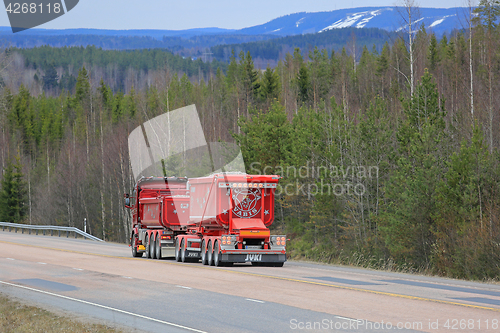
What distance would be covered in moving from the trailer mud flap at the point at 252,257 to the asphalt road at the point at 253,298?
1.25 feet

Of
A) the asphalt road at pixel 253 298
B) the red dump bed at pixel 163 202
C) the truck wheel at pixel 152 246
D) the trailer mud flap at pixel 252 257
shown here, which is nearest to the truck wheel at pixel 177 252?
the red dump bed at pixel 163 202

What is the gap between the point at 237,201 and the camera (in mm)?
A: 22547

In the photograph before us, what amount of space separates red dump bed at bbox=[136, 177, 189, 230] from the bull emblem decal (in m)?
3.77

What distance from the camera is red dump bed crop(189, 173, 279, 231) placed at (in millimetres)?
22438

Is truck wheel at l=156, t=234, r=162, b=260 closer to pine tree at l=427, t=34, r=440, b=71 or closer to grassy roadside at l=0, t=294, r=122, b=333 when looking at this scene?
grassy roadside at l=0, t=294, r=122, b=333

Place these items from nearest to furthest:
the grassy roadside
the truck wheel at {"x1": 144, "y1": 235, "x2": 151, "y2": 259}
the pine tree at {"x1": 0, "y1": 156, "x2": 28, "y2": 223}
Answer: the grassy roadside → the truck wheel at {"x1": 144, "y1": 235, "x2": 151, "y2": 259} → the pine tree at {"x1": 0, "y1": 156, "x2": 28, "y2": 223}

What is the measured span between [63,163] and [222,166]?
6484 cm

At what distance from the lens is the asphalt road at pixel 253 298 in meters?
10.8

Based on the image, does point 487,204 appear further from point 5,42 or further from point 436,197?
Answer: point 5,42

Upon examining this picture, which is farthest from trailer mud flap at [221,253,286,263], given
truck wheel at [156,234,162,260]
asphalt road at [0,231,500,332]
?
truck wheel at [156,234,162,260]

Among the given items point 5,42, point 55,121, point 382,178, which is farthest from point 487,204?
point 55,121

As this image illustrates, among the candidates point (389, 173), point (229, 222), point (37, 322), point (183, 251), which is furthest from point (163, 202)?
point (37, 322)

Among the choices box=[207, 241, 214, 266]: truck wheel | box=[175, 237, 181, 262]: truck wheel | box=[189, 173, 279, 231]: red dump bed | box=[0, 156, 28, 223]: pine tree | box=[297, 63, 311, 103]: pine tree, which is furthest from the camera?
box=[297, 63, 311, 103]: pine tree

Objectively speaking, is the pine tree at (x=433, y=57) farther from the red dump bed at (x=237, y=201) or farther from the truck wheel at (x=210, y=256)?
the truck wheel at (x=210, y=256)
